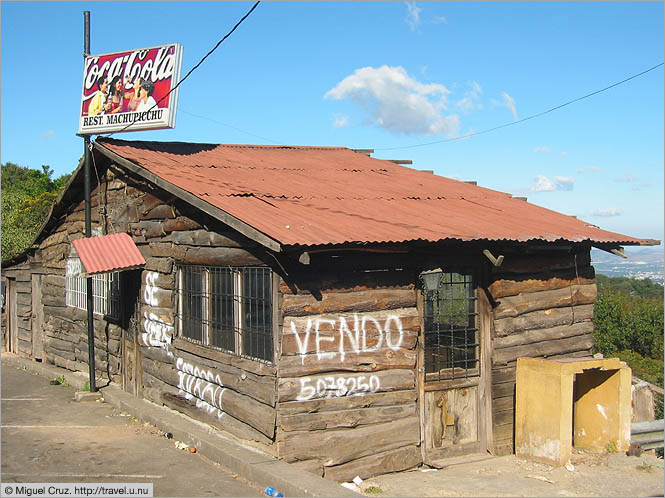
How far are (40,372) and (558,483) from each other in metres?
11.3

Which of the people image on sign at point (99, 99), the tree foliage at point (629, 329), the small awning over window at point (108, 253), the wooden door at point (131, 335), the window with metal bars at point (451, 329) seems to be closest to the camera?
the window with metal bars at point (451, 329)

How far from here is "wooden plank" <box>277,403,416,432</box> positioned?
7.61 m

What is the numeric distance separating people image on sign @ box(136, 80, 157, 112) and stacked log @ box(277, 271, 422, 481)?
19.0 feet

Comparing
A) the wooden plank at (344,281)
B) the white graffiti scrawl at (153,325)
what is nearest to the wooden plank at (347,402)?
the wooden plank at (344,281)

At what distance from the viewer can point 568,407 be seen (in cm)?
866

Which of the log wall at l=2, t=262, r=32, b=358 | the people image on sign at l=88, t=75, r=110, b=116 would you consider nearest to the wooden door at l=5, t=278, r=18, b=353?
the log wall at l=2, t=262, r=32, b=358

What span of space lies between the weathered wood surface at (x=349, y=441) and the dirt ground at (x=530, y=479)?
39 cm

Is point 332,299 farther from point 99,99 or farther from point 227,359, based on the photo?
point 99,99

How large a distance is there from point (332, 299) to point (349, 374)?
94 cm

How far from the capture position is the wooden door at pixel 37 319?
1606 cm

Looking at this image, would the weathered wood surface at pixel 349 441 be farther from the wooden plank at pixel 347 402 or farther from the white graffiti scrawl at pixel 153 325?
the white graffiti scrawl at pixel 153 325

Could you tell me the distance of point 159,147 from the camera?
12.0 meters

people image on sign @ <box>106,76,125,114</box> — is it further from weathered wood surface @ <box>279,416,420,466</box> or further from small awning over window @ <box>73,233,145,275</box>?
weathered wood surface @ <box>279,416,420,466</box>

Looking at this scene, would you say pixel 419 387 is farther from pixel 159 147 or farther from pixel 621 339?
pixel 621 339
